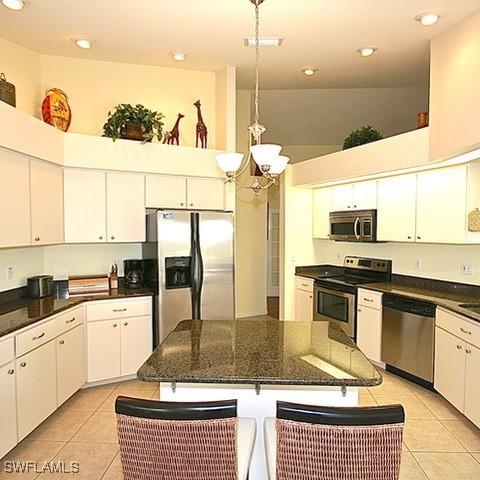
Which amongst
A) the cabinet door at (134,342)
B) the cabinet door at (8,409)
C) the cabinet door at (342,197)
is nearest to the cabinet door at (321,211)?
the cabinet door at (342,197)

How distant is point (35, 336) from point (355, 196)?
145 inches

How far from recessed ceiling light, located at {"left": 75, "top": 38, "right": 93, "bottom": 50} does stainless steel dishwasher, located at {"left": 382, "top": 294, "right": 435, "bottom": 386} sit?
3.68 metres

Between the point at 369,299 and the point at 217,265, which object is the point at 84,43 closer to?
the point at 217,265

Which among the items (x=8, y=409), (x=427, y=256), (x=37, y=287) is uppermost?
(x=427, y=256)

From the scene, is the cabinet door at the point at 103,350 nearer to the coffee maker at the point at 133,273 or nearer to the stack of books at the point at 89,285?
the stack of books at the point at 89,285

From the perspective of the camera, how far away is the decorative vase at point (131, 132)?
3.94 metres

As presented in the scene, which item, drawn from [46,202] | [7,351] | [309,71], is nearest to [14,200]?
[46,202]

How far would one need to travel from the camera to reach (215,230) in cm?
403

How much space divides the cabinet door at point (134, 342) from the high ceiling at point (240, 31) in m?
2.57

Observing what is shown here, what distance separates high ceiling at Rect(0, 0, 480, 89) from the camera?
9.46ft

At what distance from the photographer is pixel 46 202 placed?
3.47 metres

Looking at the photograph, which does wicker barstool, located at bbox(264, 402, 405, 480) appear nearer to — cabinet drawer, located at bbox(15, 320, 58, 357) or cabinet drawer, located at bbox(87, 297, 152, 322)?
cabinet drawer, located at bbox(15, 320, 58, 357)

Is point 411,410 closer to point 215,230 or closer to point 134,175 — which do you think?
point 215,230

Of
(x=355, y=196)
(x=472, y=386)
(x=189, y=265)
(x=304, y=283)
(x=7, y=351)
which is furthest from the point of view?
(x=304, y=283)
